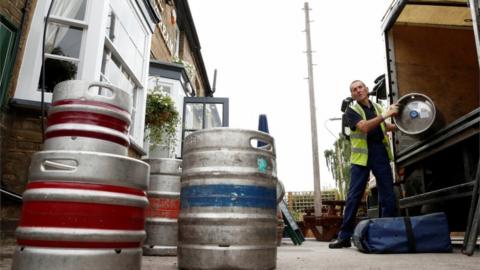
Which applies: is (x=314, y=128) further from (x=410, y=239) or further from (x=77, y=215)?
(x=77, y=215)

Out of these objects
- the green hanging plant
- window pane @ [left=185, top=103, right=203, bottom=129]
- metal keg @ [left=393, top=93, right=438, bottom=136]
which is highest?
window pane @ [left=185, top=103, right=203, bottom=129]

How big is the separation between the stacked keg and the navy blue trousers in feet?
9.26

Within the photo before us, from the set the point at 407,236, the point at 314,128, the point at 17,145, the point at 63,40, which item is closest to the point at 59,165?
the point at 17,145

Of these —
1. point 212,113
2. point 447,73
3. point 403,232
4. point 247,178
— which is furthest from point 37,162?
point 212,113

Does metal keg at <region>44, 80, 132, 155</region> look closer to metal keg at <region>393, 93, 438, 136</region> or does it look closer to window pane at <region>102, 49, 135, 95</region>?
window pane at <region>102, 49, 135, 95</region>

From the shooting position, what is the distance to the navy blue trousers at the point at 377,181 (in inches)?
152

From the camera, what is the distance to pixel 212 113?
9.76 m

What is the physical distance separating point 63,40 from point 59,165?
2812 mm

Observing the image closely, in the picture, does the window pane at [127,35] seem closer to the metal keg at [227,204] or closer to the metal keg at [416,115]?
the metal keg at [227,204]

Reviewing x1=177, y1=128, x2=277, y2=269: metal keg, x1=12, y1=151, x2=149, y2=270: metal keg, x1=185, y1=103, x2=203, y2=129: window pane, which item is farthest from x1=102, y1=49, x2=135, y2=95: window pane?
x1=185, y1=103, x2=203, y2=129: window pane

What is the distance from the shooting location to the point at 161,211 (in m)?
2.90

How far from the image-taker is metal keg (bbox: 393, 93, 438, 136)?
418 centimetres

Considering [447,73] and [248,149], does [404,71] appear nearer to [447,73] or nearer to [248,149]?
[447,73]

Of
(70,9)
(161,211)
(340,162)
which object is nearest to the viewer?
(161,211)
